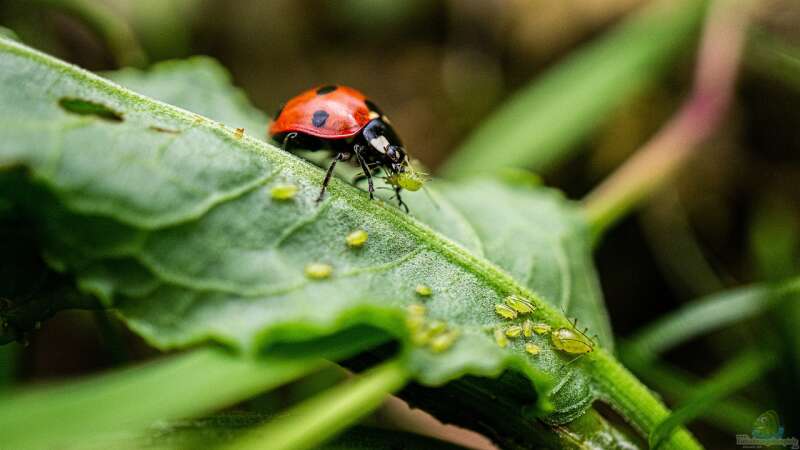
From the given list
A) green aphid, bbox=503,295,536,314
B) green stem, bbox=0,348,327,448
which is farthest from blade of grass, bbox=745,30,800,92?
green stem, bbox=0,348,327,448

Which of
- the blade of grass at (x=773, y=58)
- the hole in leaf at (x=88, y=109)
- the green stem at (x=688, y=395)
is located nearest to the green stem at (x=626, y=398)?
the green stem at (x=688, y=395)

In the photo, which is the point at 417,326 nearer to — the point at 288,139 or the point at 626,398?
the point at 626,398

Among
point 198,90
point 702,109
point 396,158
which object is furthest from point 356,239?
point 702,109

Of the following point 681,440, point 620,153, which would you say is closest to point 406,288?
point 681,440

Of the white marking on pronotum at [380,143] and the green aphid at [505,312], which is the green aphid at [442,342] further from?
the white marking on pronotum at [380,143]

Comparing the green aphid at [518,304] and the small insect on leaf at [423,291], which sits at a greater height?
the green aphid at [518,304]
